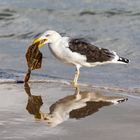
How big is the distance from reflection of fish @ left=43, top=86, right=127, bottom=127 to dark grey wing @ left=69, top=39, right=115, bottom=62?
3.52ft

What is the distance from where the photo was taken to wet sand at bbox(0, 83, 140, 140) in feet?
18.3

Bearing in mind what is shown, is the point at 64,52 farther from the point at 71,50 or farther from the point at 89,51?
the point at 89,51

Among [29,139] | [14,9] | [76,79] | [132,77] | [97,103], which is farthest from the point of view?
[14,9]

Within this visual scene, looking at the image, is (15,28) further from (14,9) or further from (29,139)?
(29,139)

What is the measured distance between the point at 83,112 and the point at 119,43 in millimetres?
5260

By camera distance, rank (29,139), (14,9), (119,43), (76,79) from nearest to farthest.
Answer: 1. (29,139)
2. (76,79)
3. (119,43)
4. (14,9)

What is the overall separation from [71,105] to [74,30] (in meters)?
6.49

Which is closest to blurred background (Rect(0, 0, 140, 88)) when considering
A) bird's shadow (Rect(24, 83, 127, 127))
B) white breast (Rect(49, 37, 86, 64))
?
white breast (Rect(49, 37, 86, 64))

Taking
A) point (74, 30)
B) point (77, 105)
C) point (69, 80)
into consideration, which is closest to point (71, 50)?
point (69, 80)

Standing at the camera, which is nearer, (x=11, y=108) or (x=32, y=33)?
(x=11, y=108)

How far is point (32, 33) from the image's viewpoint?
1288cm

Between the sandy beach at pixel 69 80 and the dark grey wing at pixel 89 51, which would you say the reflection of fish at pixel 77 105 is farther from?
the dark grey wing at pixel 89 51

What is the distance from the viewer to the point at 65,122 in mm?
6105

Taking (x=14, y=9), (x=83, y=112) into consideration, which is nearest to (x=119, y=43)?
(x=14, y=9)
